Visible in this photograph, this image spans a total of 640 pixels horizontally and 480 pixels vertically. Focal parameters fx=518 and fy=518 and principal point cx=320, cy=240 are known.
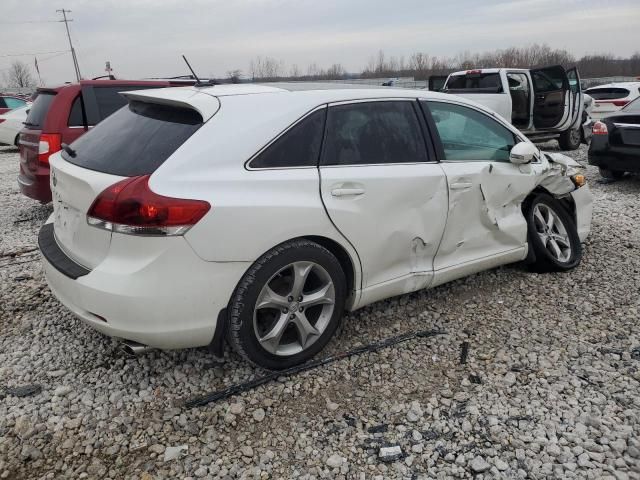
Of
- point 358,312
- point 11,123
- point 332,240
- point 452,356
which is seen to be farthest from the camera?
point 11,123

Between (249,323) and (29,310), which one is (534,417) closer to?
(249,323)

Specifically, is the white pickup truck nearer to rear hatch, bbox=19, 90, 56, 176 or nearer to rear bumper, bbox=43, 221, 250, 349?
rear hatch, bbox=19, 90, 56, 176

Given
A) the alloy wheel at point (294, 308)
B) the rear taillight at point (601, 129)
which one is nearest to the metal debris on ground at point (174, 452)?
the alloy wheel at point (294, 308)

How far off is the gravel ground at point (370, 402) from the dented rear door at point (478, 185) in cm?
43

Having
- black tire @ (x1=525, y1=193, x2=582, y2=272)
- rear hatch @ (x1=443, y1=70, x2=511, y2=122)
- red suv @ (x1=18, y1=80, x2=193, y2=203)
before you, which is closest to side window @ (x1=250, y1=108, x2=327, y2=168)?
black tire @ (x1=525, y1=193, x2=582, y2=272)

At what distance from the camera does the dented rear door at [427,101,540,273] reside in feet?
11.5

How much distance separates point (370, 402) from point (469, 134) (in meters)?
2.11

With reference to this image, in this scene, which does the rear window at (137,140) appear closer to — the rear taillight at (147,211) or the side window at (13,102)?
the rear taillight at (147,211)

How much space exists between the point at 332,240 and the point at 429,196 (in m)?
0.79

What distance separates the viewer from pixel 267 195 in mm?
2646

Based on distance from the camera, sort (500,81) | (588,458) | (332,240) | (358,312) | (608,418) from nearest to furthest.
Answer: (588,458) < (608,418) < (332,240) < (358,312) < (500,81)

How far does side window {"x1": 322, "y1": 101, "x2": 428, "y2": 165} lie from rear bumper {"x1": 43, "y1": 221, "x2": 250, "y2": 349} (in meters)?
0.93

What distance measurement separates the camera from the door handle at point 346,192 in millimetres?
2879

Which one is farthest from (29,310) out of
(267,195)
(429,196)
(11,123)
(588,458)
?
(11,123)
